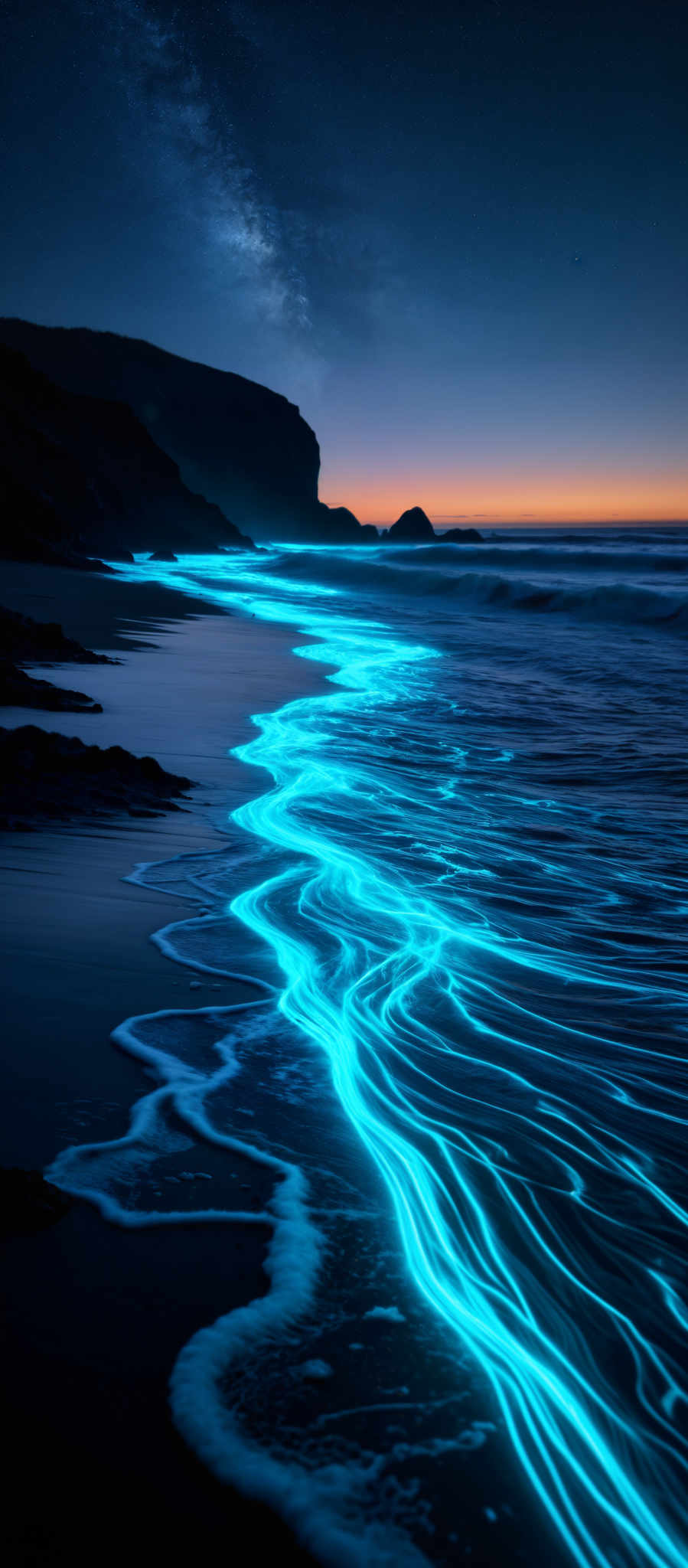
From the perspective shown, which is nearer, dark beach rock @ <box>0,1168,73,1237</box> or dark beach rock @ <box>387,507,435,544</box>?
dark beach rock @ <box>0,1168,73,1237</box>

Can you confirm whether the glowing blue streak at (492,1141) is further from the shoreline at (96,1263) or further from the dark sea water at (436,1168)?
the shoreline at (96,1263)

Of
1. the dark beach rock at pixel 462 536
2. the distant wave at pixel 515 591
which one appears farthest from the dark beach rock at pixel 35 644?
the dark beach rock at pixel 462 536

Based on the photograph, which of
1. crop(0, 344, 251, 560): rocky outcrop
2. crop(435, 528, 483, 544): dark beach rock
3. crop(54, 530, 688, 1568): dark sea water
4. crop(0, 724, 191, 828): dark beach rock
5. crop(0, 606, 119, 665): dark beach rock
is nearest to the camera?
crop(54, 530, 688, 1568): dark sea water

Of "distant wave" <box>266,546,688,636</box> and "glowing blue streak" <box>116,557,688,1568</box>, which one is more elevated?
"distant wave" <box>266,546,688,636</box>

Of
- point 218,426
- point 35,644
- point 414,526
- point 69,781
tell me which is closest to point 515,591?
point 35,644

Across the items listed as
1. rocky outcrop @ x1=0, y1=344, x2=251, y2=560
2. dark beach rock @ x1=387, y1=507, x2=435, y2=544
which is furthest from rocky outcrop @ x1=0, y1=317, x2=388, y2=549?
rocky outcrop @ x1=0, y1=344, x2=251, y2=560

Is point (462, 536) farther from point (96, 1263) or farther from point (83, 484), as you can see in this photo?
point (96, 1263)

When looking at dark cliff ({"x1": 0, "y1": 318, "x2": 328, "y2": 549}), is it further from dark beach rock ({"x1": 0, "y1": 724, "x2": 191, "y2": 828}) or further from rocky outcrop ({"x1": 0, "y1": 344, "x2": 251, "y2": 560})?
dark beach rock ({"x1": 0, "y1": 724, "x2": 191, "y2": 828})

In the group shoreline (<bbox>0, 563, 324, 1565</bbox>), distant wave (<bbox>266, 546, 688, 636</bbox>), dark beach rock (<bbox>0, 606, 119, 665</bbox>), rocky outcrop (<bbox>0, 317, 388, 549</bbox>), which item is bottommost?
shoreline (<bbox>0, 563, 324, 1565</bbox>)
